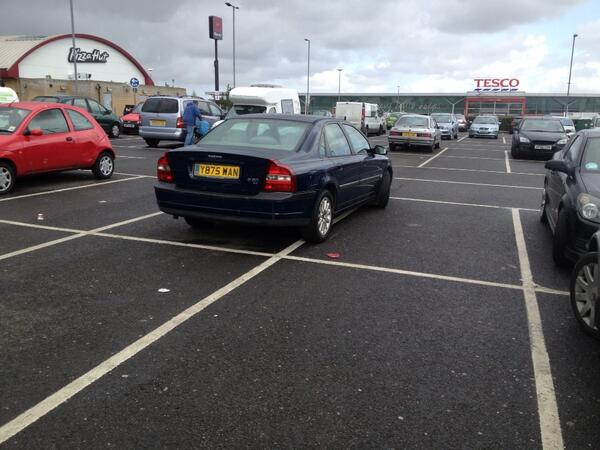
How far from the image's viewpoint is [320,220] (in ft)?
21.4

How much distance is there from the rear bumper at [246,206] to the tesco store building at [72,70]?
101 ft

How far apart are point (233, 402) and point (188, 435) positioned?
14.7 inches

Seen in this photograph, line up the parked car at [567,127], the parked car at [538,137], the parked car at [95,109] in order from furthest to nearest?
the parked car at [95,109] < the parked car at [567,127] < the parked car at [538,137]

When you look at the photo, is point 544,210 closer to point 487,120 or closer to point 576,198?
point 576,198

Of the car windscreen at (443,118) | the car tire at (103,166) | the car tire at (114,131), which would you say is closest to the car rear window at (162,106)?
the car tire at (114,131)

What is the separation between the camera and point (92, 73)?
191 ft

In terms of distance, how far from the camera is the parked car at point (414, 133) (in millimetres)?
21250

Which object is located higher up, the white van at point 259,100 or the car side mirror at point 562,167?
the white van at point 259,100

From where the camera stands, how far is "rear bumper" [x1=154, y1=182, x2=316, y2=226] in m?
5.91

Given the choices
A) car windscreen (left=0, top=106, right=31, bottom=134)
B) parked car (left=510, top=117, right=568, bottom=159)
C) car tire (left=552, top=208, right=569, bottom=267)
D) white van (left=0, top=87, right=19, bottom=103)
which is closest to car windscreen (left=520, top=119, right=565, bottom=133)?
parked car (left=510, top=117, right=568, bottom=159)

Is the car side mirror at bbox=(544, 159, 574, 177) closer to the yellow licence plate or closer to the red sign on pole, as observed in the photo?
the yellow licence plate

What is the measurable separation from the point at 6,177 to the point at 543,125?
18379 millimetres

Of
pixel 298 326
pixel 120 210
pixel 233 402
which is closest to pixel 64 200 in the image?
pixel 120 210

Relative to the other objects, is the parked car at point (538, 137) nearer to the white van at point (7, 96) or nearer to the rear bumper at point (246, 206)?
the rear bumper at point (246, 206)
